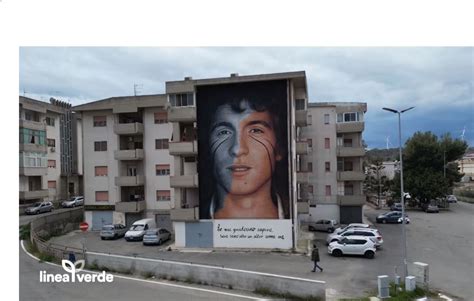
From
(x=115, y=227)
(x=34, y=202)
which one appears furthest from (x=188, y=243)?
(x=34, y=202)

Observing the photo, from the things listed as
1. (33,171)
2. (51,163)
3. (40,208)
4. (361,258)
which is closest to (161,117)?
(33,171)

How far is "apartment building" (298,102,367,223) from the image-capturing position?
28.4m

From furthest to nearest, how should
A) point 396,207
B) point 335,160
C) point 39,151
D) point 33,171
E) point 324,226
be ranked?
point 396,207, point 39,151, point 33,171, point 335,160, point 324,226

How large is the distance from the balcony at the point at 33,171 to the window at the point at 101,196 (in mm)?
5835

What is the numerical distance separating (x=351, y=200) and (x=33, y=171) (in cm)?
2367

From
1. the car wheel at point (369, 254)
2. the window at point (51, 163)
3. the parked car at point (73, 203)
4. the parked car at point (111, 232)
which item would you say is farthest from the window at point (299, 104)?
the window at point (51, 163)

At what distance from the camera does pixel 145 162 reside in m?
27.4

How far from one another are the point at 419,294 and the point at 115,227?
17.7 metres

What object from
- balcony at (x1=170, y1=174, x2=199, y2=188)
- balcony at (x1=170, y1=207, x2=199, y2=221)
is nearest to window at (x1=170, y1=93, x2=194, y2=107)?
balcony at (x1=170, y1=174, x2=199, y2=188)

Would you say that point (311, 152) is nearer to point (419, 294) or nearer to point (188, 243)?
point (188, 243)

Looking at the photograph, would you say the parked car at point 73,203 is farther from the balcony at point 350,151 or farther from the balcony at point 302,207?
the balcony at point 350,151

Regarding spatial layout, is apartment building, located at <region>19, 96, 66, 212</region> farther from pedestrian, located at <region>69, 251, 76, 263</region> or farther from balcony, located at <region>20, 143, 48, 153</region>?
pedestrian, located at <region>69, 251, 76, 263</region>

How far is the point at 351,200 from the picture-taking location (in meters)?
28.3

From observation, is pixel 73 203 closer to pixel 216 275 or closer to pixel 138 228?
pixel 138 228
